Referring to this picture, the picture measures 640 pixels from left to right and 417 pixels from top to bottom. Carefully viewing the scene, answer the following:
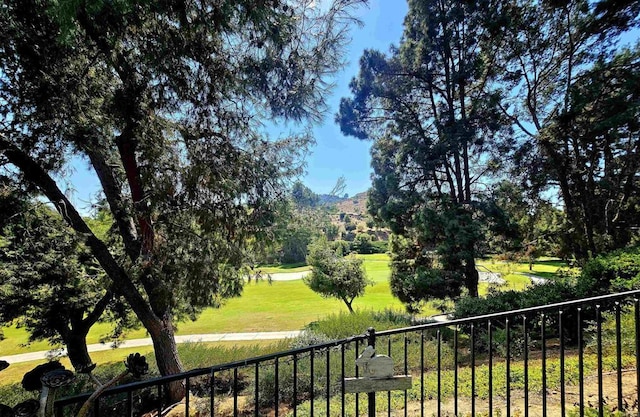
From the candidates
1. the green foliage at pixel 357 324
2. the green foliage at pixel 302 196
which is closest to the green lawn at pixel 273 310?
the green foliage at pixel 357 324

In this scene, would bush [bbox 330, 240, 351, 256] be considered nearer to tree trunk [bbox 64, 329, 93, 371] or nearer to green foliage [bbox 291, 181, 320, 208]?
green foliage [bbox 291, 181, 320, 208]

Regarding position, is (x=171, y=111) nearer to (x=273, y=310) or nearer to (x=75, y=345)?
(x=75, y=345)

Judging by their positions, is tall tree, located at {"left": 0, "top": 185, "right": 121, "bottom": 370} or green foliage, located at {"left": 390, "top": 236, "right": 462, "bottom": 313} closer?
tall tree, located at {"left": 0, "top": 185, "right": 121, "bottom": 370}

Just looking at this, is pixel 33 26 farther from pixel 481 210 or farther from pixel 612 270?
pixel 481 210

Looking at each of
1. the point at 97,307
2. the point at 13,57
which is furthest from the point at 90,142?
the point at 97,307

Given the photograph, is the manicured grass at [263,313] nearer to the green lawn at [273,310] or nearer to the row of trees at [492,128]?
the green lawn at [273,310]

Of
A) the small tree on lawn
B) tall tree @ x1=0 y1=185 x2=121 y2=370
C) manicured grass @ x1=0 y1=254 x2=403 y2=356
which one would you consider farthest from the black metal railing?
manicured grass @ x1=0 y1=254 x2=403 y2=356

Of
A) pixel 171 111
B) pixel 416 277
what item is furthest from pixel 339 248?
pixel 171 111

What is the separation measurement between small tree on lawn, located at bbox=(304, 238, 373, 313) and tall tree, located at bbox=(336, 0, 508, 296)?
2223 mm

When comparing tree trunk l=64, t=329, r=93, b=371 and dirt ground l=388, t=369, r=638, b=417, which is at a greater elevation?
dirt ground l=388, t=369, r=638, b=417

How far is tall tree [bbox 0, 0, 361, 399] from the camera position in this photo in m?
2.54

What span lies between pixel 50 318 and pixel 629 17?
589 inches

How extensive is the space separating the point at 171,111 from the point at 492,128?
8.40m

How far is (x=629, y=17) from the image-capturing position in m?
6.47
